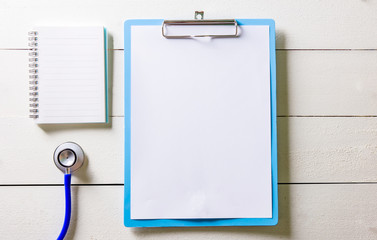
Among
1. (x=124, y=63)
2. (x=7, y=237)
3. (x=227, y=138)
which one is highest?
(x=124, y=63)

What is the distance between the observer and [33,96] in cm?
48

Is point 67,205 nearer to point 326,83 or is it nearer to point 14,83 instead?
point 14,83

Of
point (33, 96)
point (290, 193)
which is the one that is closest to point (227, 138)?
point (290, 193)

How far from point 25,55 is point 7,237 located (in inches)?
12.2

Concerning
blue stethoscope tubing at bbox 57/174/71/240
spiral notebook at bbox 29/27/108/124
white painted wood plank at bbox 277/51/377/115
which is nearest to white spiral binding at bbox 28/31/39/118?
spiral notebook at bbox 29/27/108/124

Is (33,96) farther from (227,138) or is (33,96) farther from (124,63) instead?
(227,138)

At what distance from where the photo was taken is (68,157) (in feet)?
1.59

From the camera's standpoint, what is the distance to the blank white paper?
484 mm

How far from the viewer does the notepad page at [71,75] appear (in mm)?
482

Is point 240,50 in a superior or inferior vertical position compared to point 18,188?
superior

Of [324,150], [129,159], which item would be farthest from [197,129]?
[324,150]

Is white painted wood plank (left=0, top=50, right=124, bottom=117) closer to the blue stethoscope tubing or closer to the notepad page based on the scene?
the notepad page

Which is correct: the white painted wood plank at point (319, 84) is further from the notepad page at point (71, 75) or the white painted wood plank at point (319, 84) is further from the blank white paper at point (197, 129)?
the notepad page at point (71, 75)

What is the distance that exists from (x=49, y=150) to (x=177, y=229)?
0.26 meters
